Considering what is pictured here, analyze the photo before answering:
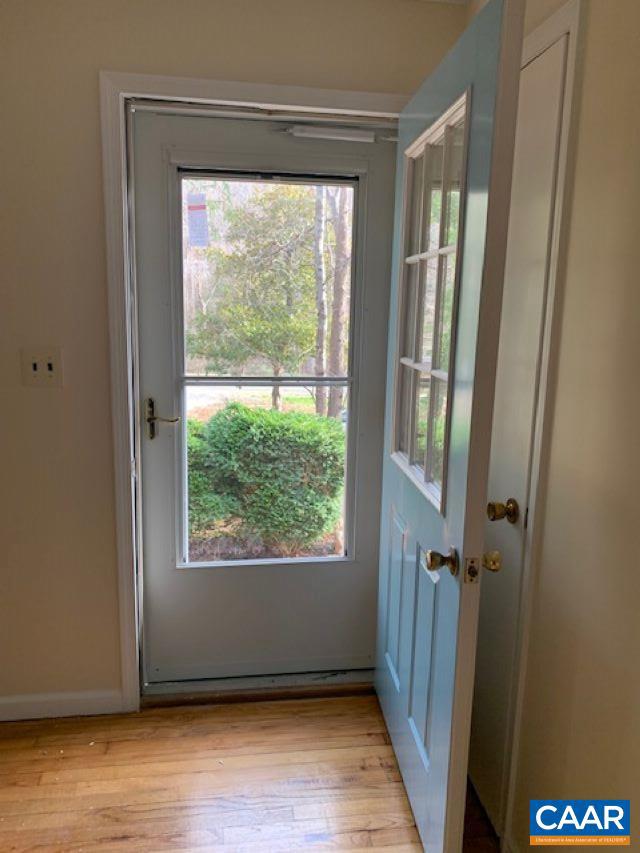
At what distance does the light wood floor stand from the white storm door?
22 cm

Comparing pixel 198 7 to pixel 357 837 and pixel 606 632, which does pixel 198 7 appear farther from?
pixel 357 837

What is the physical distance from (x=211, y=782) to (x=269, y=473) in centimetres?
94

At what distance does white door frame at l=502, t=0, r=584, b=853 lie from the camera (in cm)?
123

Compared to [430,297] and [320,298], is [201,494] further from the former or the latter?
[430,297]

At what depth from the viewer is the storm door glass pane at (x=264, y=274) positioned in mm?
1908

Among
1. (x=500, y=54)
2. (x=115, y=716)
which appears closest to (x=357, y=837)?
(x=115, y=716)

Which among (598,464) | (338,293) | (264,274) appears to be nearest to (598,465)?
(598,464)

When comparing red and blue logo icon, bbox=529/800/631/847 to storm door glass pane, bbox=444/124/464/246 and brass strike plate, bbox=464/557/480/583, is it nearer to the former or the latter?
brass strike plate, bbox=464/557/480/583

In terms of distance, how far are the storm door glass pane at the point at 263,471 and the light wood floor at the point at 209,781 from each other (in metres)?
0.56

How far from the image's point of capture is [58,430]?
185cm

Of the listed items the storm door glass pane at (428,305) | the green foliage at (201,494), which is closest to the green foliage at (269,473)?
the green foliage at (201,494)

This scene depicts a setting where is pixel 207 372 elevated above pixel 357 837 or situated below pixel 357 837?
above

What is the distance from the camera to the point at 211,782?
5.76 feet

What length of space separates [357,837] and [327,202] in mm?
1845
